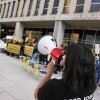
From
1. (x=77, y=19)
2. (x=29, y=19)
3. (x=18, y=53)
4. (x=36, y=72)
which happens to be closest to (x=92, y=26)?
(x=77, y=19)

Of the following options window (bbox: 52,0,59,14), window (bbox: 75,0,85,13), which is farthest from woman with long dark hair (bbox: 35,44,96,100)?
window (bbox: 52,0,59,14)

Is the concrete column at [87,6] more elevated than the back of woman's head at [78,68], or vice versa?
the concrete column at [87,6]

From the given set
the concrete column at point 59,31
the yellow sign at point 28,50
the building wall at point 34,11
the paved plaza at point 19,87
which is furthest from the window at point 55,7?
the paved plaza at point 19,87

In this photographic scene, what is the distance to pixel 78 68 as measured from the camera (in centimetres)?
213

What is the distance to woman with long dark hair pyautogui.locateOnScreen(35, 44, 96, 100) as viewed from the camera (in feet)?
6.97

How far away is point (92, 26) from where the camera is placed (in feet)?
81.1

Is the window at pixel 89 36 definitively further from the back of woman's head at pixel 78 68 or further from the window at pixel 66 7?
the back of woman's head at pixel 78 68

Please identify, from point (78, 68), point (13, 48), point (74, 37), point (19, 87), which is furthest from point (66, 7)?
point (78, 68)

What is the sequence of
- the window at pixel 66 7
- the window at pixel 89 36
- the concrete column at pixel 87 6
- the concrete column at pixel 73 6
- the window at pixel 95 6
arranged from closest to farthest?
the window at pixel 95 6 → the concrete column at pixel 87 6 → the concrete column at pixel 73 6 → the window at pixel 89 36 → the window at pixel 66 7

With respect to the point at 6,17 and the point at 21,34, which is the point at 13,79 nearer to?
the point at 21,34

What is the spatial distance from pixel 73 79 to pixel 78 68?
0.09 m

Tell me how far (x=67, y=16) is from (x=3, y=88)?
16541 mm

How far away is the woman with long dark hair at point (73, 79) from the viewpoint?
2.12 metres

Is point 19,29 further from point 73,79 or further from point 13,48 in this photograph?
point 73,79
